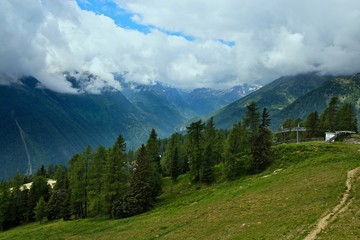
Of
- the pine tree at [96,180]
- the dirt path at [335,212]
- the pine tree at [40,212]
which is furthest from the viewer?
the pine tree at [40,212]

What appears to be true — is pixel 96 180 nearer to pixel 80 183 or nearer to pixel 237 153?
pixel 80 183

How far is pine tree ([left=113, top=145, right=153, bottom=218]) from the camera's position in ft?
201

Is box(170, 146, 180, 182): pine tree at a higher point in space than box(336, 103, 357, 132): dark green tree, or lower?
lower

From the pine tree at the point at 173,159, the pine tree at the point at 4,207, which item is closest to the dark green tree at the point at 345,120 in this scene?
the pine tree at the point at 173,159

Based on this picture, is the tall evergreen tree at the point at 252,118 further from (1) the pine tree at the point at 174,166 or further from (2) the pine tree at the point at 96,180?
(2) the pine tree at the point at 96,180

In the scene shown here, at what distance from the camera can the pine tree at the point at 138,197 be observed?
61.2 m

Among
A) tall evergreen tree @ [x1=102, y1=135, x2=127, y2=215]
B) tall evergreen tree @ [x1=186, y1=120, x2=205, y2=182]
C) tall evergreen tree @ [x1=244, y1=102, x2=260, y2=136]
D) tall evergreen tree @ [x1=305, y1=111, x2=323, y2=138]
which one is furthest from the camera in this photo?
tall evergreen tree @ [x1=305, y1=111, x2=323, y2=138]

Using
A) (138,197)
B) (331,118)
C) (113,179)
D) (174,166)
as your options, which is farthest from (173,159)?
(331,118)

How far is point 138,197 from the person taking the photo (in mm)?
62250

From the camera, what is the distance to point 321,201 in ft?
111

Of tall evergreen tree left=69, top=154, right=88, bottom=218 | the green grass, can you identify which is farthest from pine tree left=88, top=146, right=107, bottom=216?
the green grass

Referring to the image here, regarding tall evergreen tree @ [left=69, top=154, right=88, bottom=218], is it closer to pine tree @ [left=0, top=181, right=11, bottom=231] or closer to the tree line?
the tree line

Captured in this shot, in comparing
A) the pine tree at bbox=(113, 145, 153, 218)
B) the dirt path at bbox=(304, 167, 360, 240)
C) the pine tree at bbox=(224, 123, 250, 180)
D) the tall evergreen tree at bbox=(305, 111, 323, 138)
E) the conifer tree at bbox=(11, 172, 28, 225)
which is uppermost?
the tall evergreen tree at bbox=(305, 111, 323, 138)

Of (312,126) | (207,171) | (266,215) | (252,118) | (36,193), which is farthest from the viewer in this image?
(312,126)
